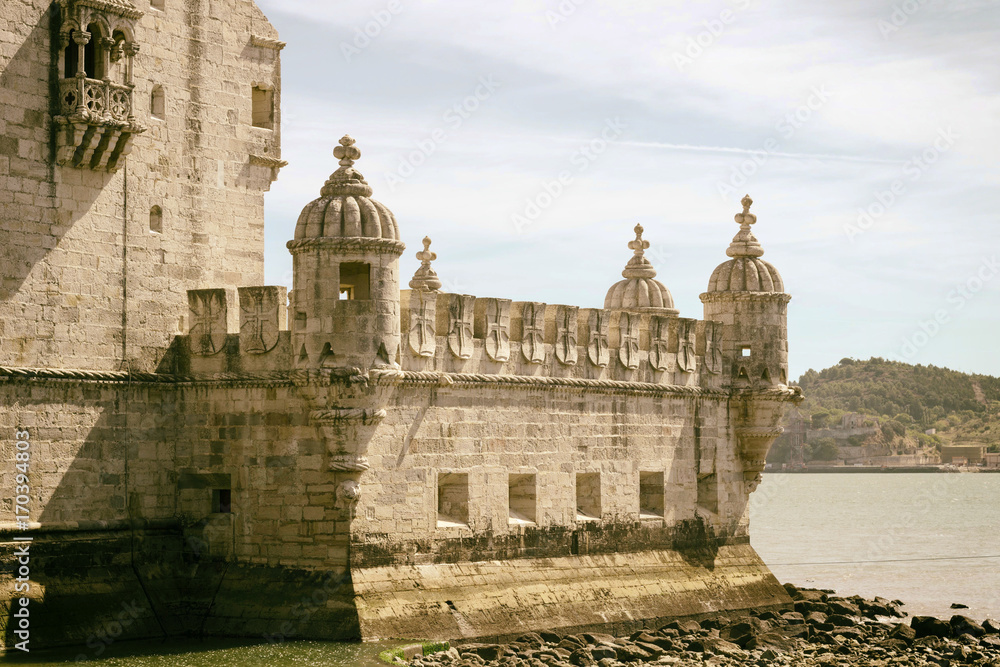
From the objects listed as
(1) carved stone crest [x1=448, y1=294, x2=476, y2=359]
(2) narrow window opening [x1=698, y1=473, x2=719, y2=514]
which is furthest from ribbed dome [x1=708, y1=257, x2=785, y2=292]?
(1) carved stone crest [x1=448, y1=294, x2=476, y2=359]

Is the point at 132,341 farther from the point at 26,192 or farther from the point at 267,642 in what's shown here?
the point at 267,642

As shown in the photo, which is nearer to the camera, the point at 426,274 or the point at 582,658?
the point at 582,658

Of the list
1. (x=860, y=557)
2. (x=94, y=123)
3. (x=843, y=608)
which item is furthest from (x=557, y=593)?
(x=860, y=557)

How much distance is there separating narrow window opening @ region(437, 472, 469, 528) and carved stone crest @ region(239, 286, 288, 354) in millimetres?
3627

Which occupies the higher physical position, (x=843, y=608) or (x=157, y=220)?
(x=157, y=220)

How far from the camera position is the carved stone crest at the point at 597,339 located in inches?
1053

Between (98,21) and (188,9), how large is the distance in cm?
227

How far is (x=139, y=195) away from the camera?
2309 centimetres

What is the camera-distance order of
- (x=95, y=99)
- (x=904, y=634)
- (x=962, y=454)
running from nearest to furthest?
(x=95, y=99), (x=904, y=634), (x=962, y=454)

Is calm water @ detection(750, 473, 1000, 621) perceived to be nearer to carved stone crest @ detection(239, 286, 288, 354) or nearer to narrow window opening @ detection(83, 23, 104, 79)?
carved stone crest @ detection(239, 286, 288, 354)

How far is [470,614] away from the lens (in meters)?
23.1

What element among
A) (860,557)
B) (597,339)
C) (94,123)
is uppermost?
(94,123)

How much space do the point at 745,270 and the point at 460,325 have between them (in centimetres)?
809

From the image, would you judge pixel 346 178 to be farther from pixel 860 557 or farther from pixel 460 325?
pixel 860 557
